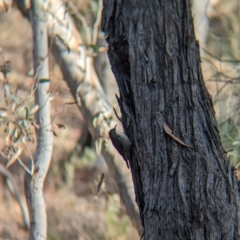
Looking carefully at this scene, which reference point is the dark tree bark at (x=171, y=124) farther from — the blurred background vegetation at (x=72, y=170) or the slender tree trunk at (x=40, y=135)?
the blurred background vegetation at (x=72, y=170)

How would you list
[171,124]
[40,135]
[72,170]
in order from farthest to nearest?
[72,170] < [40,135] < [171,124]

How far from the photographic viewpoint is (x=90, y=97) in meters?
5.37

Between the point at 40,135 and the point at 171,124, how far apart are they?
89.5 inches

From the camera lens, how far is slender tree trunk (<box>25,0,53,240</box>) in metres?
4.21

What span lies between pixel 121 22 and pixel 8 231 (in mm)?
6606

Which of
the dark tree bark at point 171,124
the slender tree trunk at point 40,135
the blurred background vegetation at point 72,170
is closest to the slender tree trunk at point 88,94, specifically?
the slender tree trunk at point 40,135

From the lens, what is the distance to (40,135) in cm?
441

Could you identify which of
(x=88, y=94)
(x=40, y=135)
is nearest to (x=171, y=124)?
(x=40, y=135)

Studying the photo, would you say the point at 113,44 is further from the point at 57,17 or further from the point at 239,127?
the point at 239,127

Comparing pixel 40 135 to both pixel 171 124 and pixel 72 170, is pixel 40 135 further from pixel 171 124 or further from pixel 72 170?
pixel 72 170

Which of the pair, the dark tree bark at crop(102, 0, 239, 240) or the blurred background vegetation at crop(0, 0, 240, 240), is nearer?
the dark tree bark at crop(102, 0, 239, 240)

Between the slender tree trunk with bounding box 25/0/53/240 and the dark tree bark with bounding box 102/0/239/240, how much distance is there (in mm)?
1996

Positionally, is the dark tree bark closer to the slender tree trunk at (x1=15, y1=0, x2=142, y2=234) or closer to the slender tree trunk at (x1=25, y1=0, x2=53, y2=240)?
the slender tree trunk at (x1=25, y1=0, x2=53, y2=240)

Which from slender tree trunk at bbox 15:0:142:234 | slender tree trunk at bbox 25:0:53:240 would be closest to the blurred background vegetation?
slender tree trunk at bbox 15:0:142:234
